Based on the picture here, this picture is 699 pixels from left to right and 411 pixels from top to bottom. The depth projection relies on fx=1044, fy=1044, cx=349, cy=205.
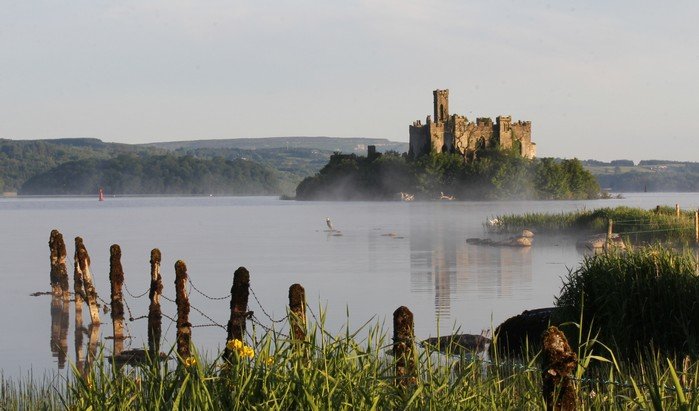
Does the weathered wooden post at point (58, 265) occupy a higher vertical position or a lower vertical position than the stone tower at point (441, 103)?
lower

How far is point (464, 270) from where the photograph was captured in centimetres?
3722

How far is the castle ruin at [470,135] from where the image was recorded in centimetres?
13700

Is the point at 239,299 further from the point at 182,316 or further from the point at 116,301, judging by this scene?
the point at 116,301

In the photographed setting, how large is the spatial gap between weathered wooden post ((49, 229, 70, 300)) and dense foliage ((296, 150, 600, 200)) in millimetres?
111350

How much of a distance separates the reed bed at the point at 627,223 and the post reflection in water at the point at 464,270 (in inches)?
141

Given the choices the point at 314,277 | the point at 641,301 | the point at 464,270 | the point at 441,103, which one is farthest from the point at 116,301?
the point at 441,103

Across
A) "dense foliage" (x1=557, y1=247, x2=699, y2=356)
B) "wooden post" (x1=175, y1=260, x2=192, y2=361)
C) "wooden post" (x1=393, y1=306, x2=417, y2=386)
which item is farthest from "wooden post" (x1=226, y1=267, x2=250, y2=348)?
"wooden post" (x1=393, y1=306, x2=417, y2=386)

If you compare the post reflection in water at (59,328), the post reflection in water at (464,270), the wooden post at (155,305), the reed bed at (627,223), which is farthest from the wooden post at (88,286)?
the reed bed at (627,223)

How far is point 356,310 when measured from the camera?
2612cm

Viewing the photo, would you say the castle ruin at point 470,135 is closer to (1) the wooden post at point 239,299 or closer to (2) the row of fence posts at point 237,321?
(2) the row of fence posts at point 237,321

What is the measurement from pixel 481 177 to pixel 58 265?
379 ft

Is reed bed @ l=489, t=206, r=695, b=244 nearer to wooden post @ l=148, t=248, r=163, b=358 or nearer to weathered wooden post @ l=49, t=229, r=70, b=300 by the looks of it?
wooden post @ l=148, t=248, r=163, b=358

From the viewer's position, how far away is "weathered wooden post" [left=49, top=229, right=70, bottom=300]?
83.1ft

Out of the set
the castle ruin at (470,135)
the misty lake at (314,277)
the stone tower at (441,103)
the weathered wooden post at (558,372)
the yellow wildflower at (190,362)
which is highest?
the stone tower at (441,103)
